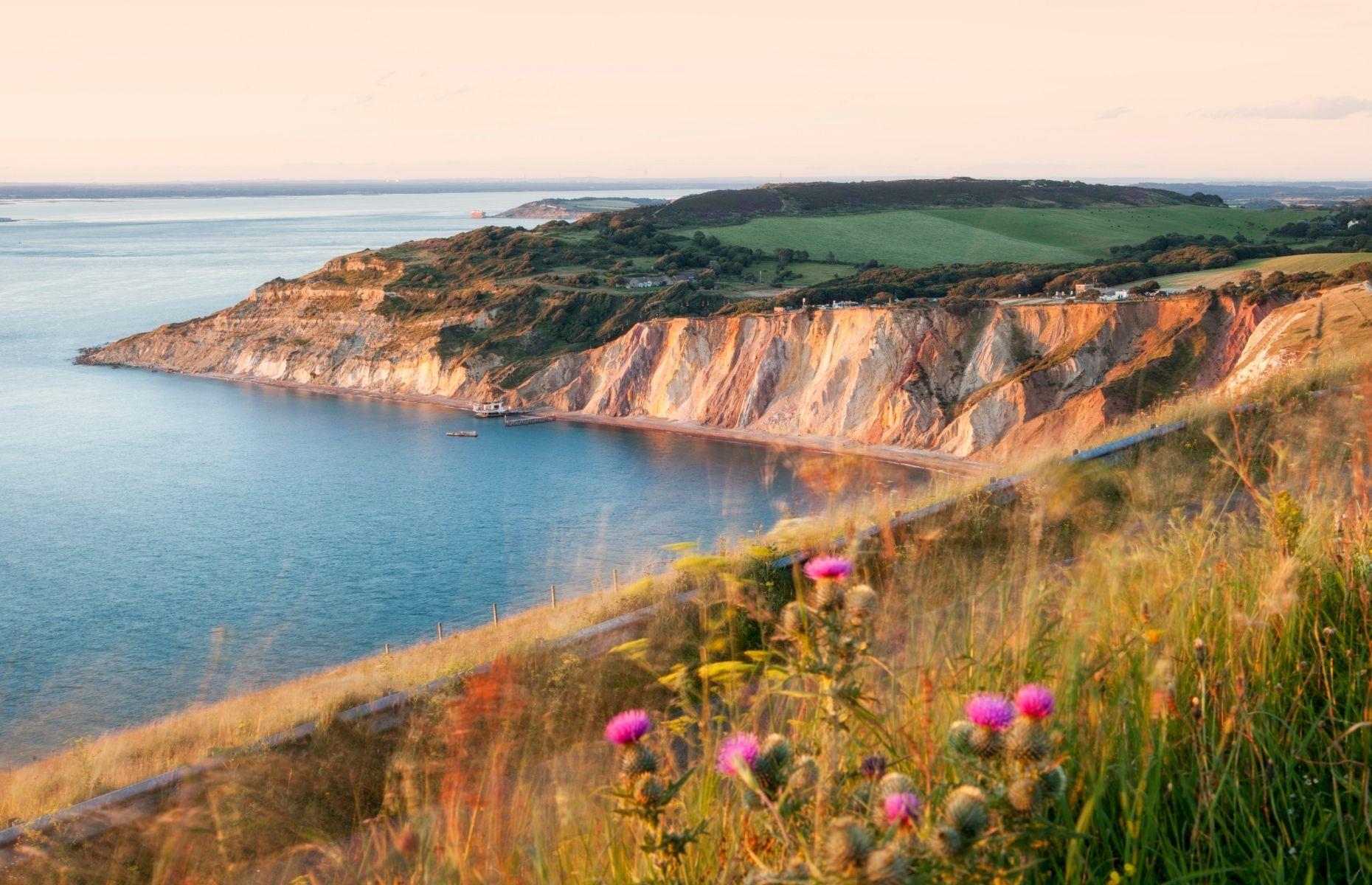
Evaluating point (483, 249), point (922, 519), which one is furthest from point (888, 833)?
point (483, 249)

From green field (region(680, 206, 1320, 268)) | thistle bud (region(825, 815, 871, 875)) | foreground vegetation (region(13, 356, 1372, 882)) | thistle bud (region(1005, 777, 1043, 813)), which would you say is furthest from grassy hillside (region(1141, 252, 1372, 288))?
thistle bud (region(825, 815, 871, 875))

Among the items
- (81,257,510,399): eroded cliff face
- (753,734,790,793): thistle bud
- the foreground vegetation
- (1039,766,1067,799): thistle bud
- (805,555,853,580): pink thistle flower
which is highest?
(805,555,853,580): pink thistle flower

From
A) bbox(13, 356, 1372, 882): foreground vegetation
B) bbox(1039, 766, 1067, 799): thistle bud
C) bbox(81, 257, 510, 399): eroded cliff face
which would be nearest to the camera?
bbox(1039, 766, 1067, 799): thistle bud


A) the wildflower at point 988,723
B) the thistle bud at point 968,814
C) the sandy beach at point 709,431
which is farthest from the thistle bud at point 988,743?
the sandy beach at point 709,431

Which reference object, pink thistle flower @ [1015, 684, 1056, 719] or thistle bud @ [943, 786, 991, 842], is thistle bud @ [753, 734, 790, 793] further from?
pink thistle flower @ [1015, 684, 1056, 719]

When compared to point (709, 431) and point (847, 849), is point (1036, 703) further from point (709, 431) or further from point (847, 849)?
point (709, 431)

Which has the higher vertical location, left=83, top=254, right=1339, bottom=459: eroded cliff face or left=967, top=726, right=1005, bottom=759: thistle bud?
left=967, top=726, right=1005, bottom=759: thistle bud

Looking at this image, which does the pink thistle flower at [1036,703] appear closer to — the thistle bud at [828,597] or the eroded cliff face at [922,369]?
the thistle bud at [828,597]
